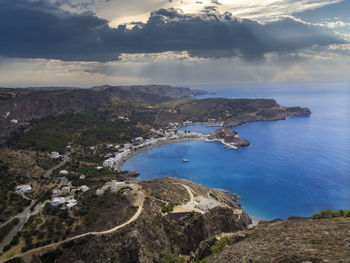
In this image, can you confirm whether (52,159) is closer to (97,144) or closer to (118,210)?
(97,144)

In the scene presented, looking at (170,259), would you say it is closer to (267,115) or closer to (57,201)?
(57,201)

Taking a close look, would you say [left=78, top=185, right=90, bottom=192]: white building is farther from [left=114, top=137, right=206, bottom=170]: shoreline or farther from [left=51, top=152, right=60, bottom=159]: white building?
[left=114, top=137, right=206, bottom=170]: shoreline

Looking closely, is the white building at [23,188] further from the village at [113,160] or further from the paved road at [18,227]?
the paved road at [18,227]

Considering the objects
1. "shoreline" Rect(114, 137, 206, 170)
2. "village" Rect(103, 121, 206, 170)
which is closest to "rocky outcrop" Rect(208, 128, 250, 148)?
"shoreline" Rect(114, 137, 206, 170)

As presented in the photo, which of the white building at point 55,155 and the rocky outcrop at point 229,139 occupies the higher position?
the white building at point 55,155

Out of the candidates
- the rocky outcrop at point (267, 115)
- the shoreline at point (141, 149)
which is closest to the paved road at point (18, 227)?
the shoreline at point (141, 149)

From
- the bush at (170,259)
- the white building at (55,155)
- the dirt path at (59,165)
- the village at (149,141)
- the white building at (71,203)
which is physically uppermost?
the white building at (55,155)
